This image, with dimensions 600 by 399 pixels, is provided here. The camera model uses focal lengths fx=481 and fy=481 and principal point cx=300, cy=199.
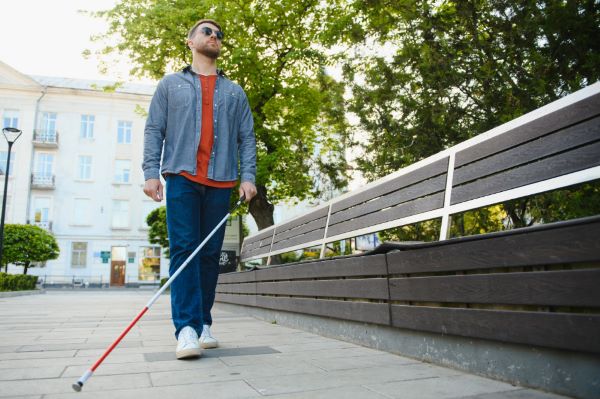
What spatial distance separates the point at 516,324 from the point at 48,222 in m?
39.0

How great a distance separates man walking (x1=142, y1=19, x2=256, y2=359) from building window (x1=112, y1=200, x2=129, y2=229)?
35.7m

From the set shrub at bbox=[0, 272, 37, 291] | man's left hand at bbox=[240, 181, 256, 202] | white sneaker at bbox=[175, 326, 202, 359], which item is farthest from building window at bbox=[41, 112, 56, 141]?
white sneaker at bbox=[175, 326, 202, 359]

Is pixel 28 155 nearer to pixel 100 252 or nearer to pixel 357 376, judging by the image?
pixel 100 252

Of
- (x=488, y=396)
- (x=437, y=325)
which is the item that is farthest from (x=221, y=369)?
(x=488, y=396)

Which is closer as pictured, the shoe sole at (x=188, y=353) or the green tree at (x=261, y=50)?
the shoe sole at (x=188, y=353)

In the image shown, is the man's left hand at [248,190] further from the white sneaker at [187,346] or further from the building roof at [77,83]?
the building roof at [77,83]

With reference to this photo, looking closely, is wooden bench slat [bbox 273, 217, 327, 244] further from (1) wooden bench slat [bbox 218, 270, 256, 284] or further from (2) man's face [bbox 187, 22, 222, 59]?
(2) man's face [bbox 187, 22, 222, 59]

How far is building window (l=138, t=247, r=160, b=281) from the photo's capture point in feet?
122

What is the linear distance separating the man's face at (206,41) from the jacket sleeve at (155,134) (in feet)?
1.32

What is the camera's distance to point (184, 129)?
3.55 metres

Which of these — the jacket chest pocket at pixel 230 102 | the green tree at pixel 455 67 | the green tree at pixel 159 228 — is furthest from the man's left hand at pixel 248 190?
the green tree at pixel 159 228

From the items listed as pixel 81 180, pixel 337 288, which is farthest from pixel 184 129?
pixel 81 180

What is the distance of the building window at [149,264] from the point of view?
122 feet

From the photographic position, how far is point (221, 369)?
2.75 meters
